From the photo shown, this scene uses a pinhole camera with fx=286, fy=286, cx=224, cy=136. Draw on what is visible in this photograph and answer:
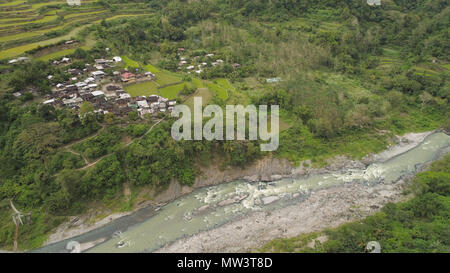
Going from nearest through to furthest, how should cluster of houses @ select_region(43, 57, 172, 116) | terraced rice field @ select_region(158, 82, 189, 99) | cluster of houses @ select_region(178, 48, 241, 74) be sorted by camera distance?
cluster of houses @ select_region(43, 57, 172, 116) < terraced rice field @ select_region(158, 82, 189, 99) < cluster of houses @ select_region(178, 48, 241, 74)

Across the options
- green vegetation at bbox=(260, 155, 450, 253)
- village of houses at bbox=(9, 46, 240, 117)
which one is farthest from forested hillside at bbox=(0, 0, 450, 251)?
green vegetation at bbox=(260, 155, 450, 253)

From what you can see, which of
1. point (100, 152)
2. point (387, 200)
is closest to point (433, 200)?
point (387, 200)

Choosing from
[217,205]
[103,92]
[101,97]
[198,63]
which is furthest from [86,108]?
[198,63]

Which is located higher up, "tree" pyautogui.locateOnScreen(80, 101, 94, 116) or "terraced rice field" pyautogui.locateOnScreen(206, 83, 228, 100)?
"tree" pyautogui.locateOnScreen(80, 101, 94, 116)

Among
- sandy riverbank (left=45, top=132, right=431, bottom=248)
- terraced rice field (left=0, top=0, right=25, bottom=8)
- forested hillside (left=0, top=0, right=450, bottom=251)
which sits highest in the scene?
terraced rice field (left=0, top=0, right=25, bottom=8)

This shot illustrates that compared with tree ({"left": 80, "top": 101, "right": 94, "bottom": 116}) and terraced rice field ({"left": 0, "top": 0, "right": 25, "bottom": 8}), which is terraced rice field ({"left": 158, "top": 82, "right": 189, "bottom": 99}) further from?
terraced rice field ({"left": 0, "top": 0, "right": 25, "bottom": 8})

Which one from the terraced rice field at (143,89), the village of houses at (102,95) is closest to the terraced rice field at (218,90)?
the village of houses at (102,95)
